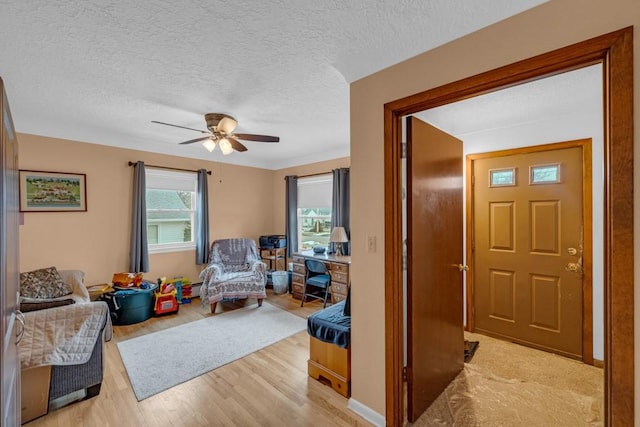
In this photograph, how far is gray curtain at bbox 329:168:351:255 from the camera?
4.23 m

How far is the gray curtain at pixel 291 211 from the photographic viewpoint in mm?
5113

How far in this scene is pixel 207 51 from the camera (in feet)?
5.78

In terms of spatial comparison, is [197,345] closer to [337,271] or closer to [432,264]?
[337,271]

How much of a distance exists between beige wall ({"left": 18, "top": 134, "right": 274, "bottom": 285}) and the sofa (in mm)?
1650

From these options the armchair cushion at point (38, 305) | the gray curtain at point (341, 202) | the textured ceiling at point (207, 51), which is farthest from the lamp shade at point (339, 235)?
the armchair cushion at point (38, 305)

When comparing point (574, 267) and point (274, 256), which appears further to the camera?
point (274, 256)

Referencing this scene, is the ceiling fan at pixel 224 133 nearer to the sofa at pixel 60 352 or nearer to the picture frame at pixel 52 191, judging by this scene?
the picture frame at pixel 52 191

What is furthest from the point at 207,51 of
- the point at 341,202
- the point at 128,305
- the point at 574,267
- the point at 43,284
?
the point at 574,267

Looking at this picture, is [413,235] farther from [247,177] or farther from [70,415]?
[247,177]

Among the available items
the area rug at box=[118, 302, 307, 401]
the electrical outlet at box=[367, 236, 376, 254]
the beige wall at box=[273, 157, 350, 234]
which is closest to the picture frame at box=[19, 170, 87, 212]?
the area rug at box=[118, 302, 307, 401]

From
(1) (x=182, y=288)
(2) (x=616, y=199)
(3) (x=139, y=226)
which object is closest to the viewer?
(2) (x=616, y=199)

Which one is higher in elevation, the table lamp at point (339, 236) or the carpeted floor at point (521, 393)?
the table lamp at point (339, 236)

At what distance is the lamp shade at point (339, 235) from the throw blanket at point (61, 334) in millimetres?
2741

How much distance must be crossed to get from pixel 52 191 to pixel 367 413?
413 centimetres
